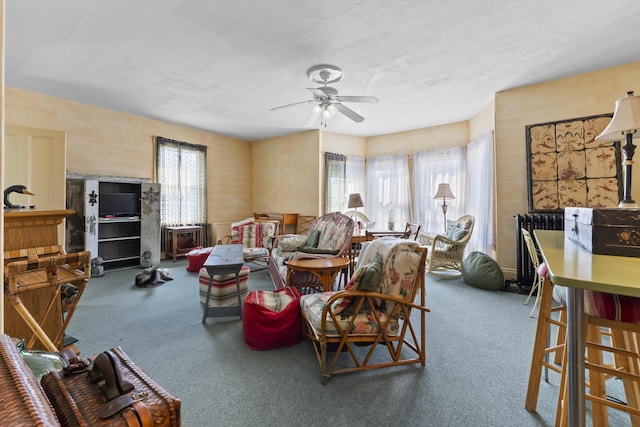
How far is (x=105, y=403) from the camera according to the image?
0.71 meters

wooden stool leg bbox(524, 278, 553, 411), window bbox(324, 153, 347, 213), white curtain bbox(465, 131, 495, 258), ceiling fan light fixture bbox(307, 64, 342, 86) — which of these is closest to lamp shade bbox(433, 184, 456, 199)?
white curtain bbox(465, 131, 495, 258)

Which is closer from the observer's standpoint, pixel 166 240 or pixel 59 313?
pixel 59 313

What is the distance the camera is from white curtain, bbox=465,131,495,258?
4457mm

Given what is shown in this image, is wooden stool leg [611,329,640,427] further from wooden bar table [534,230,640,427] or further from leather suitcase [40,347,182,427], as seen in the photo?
leather suitcase [40,347,182,427]

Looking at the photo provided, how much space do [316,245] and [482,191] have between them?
2.95m

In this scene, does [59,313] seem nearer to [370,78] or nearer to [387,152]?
[370,78]

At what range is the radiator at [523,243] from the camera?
3482 millimetres

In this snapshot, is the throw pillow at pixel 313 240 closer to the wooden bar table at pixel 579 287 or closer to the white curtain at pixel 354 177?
the white curtain at pixel 354 177

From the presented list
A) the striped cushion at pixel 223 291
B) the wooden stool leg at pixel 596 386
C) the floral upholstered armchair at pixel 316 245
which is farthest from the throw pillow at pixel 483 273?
the striped cushion at pixel 223 291

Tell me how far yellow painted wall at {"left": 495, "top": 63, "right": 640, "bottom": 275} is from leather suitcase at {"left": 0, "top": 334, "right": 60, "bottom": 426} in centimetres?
461

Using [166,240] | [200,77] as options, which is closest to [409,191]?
[200,77]

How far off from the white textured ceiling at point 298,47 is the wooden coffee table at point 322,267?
2.16 m

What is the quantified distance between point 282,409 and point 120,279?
385cm

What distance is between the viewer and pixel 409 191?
5.99m
